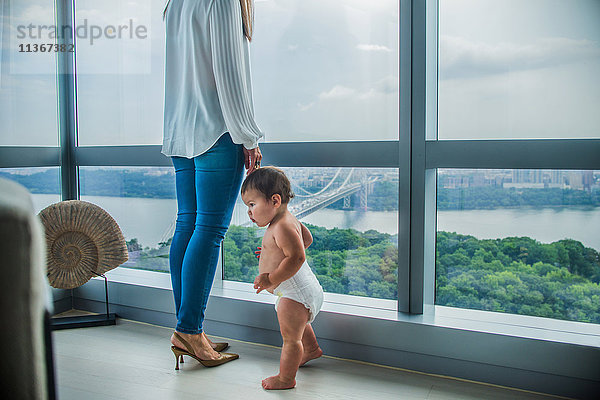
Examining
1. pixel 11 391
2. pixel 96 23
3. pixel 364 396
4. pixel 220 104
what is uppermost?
pixel 96 23

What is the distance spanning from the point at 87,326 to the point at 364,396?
4.48ft

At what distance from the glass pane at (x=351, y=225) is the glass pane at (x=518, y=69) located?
1.11ft

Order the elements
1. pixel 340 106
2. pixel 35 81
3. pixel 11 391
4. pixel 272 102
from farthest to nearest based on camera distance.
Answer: pixel 35 81
pixel 272 102
pixel 340 106
pixel 11 391

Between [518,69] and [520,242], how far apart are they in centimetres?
58

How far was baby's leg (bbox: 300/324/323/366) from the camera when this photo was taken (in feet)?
6.14

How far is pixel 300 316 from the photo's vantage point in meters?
1.70

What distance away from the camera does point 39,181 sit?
2551 mm

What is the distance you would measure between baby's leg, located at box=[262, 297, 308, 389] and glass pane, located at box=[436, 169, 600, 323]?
560mm

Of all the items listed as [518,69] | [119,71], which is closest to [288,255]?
[518,69]

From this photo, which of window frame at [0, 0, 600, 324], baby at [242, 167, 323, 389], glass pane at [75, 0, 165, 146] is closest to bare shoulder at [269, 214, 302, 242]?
baby at [242, 167, 323, 389]

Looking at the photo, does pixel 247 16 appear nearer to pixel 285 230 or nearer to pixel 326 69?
pixel 326 69

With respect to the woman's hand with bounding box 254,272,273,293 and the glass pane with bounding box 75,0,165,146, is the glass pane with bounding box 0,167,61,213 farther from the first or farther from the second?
the woman's hand with bounding box 254,272,273,293

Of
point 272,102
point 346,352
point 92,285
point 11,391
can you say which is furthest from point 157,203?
point 11,391

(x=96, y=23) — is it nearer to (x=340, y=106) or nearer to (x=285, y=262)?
(x=340, y=106)
